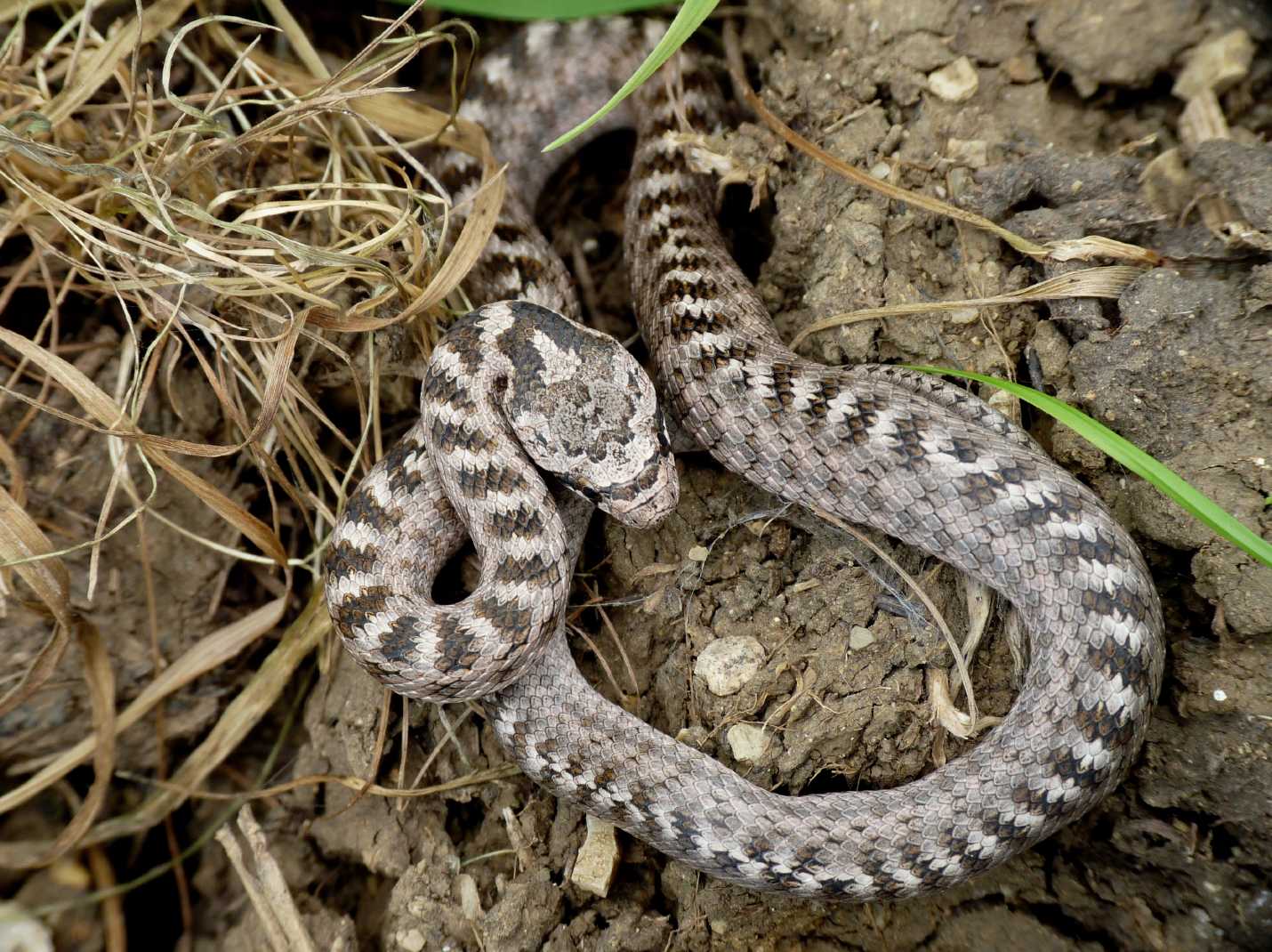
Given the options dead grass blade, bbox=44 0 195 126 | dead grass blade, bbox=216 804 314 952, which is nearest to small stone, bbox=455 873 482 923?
dead grass blade, bbox=216 804 314 952

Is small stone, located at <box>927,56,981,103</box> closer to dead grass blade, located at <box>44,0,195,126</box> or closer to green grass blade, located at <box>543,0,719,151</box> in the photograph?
green grass blade, located at <box>543,0,719,151</box>

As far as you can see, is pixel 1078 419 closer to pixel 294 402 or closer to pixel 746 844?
pixel 746 844

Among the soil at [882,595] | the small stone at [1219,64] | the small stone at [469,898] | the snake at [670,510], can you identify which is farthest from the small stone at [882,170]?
the small stone at [469,898]

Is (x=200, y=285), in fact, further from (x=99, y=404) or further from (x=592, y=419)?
(x=592, y=419)

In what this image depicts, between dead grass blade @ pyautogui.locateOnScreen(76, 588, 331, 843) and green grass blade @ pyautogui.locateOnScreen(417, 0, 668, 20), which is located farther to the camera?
dead grass blade @ pyautogui.locateOnScreen(76, 588, 331, 843)

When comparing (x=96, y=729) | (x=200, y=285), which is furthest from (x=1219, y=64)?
(x=96, y=729)

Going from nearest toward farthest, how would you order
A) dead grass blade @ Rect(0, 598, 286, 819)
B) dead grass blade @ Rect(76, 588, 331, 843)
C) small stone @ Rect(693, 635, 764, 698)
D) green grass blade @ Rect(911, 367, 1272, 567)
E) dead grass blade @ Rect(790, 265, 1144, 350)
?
green grass blade @ Rect(911, 367, 1272, 567) < dead grass blade @ Rect(790, 265, 1144, 350) < small stone @ Rect(693, 635, 764, 698) < dead grass blade @ Rect(0, 598, 286, 819) < dead grass blade @ Rect(76, 588, 331, 843)
